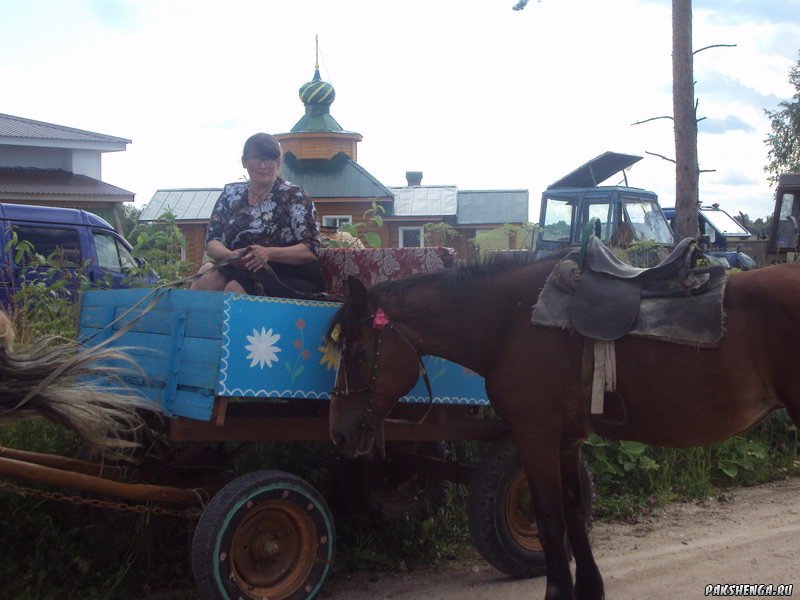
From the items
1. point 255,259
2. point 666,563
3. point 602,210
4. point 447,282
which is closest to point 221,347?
point 255,259

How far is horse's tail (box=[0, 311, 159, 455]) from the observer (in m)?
3.35

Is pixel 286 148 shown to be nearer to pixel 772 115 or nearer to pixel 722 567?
pixel 722 567

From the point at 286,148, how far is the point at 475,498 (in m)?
22.1

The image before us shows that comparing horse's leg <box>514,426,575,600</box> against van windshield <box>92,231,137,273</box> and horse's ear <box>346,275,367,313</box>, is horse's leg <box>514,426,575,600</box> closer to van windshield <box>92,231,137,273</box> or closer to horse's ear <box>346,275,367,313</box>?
horse's ear <box>346,275,367,313</box>

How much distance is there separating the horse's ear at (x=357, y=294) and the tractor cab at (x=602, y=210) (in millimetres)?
11166

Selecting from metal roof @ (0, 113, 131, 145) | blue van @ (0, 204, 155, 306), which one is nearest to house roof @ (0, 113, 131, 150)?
metal roof @ (0, 113, 131, 145)

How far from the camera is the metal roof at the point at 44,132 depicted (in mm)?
22844

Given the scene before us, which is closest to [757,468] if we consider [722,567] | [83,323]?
[722,567]

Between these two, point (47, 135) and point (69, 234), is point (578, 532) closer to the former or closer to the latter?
point (69, 234)

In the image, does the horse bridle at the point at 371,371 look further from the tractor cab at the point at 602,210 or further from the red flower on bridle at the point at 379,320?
the tractor cab at the point at 602,210

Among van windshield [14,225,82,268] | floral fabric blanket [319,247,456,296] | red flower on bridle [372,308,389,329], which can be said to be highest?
van windshield [14,225,82,268]

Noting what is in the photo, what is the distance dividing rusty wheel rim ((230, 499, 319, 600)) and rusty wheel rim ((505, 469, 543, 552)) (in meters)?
1.24

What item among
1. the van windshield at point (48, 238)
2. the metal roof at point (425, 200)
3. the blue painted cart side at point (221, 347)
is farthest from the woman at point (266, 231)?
the metal roof at point (425, 200)

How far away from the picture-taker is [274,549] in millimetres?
3900
